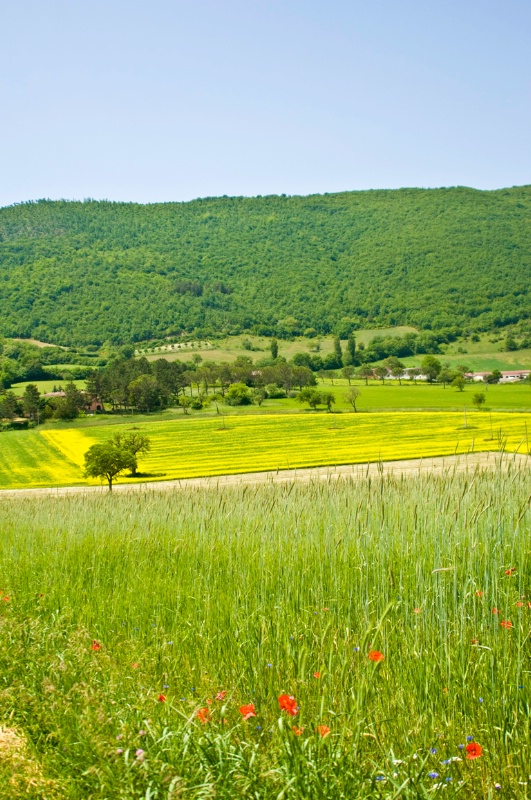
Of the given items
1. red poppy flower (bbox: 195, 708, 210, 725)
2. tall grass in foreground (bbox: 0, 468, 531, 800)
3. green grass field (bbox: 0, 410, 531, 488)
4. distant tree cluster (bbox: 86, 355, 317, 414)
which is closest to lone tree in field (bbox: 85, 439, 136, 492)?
green grass field (bbox: 0, 410, 531, 488)

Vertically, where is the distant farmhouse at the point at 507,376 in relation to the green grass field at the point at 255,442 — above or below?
above

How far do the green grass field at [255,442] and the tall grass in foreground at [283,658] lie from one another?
33.6m

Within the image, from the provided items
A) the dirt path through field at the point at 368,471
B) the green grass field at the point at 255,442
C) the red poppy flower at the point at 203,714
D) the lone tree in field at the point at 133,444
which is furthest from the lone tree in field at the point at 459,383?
the red poppy flower at the point at 203,714

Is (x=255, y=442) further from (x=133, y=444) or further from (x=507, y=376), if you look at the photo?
(x=507, y=376)

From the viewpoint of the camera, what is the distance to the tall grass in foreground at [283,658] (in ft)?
8.62

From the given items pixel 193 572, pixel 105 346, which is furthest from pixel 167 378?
pixel 193 572

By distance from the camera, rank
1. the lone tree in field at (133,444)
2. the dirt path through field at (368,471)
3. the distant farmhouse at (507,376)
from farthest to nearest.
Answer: the distant farmhouse at (507,376) < the lone tree in field at (133,444) < the dirt path through field at (368,471)

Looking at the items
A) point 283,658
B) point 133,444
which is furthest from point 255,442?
point 283,658

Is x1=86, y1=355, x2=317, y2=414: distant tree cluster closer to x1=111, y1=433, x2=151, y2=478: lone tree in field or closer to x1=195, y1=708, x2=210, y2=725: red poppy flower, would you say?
x1=111, y1=433, x2=151, y2=478: lone tree in field

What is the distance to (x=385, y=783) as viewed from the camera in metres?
2.59

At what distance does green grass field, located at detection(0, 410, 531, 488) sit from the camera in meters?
45.9

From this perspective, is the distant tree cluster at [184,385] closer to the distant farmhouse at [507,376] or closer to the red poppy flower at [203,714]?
the distant farmhouse at [507,376]

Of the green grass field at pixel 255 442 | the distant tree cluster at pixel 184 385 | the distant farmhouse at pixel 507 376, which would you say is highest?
the distant tree cluster at pixel 184 385

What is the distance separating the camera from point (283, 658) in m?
3.95
